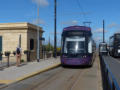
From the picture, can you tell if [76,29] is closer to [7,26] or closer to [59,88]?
[59,88]

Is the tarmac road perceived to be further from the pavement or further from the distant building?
the distant building

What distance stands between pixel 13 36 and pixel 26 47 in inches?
91.7

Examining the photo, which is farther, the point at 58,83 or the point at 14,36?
the point at 14,36

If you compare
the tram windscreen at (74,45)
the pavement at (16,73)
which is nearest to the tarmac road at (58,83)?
the pavement at (16,73)

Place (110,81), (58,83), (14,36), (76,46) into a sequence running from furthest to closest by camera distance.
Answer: (14,36) < (76,46) < (58,83) < (110,81)

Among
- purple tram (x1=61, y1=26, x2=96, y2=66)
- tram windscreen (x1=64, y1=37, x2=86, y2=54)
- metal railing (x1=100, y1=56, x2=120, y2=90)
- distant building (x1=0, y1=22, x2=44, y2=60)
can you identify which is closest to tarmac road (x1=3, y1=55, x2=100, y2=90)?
metal railing (x1=100, y1=56, x2=120, y2=90)

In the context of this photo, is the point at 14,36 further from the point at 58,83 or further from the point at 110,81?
the point at 110,81

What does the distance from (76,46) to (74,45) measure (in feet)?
0.62

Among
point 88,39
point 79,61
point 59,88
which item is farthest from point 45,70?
point 59,88

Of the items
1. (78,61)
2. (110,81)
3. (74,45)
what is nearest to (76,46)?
(74,45)

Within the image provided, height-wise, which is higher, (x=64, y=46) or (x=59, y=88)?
(x=64, y=46)

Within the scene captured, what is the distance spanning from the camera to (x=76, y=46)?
18.5 m

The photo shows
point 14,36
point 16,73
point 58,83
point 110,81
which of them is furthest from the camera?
point 14,36

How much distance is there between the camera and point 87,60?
18.1 meters
